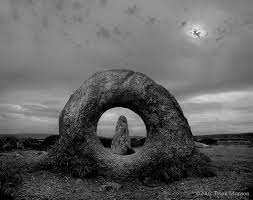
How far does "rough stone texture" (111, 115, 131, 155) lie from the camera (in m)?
13.8

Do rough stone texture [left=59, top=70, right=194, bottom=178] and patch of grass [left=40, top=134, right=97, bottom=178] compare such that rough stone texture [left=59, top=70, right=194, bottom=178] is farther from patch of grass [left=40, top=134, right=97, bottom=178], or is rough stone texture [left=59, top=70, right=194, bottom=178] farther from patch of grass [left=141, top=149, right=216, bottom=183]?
patch of grass [left=141, top=149, right=216, bottom=183]

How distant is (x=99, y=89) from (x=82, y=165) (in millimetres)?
2584

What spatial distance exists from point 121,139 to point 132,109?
179 inches

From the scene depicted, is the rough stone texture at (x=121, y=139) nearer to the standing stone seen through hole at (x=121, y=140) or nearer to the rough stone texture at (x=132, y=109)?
the standing stone seen through hole at (x=121, y=140)

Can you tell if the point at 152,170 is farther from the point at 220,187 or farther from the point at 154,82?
the point at 154,82

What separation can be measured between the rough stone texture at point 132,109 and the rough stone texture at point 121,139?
4.27m

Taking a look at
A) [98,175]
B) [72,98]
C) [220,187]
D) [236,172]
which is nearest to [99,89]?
[72,98]

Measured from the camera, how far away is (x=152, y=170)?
9078mm

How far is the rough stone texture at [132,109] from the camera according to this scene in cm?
896

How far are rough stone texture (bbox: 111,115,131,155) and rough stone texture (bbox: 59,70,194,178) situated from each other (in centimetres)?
427

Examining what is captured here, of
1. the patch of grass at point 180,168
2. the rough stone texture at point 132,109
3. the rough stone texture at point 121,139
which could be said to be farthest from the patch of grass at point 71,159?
the rough stone texture at point 121,139

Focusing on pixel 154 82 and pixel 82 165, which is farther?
pixel 154 82

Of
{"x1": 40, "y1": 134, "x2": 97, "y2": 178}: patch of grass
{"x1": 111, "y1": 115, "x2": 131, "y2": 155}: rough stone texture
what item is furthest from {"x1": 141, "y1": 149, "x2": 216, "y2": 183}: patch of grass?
{"x1": 111, "y1": 115, "x2": 131, "y2": 155}: rough stone texture

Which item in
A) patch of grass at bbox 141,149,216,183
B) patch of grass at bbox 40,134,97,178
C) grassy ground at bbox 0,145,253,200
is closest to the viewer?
grassy ground at bbox 0,145,253,200
